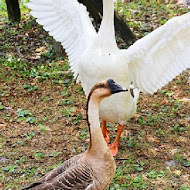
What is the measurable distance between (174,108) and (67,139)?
6.03 feet

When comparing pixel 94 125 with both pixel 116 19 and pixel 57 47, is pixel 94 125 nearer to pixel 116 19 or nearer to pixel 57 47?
pixel 116 19

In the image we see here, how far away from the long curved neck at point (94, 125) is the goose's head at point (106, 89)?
6cm

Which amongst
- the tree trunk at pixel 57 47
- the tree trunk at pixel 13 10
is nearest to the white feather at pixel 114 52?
the tree trunk at pixel 57 47

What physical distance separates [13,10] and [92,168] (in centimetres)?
619

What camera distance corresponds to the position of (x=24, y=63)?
775 cm

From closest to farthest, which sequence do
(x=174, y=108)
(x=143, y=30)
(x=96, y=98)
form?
1. (x=96, y=98)
2. (x=174, y=108)
3. (x=143, y=30)

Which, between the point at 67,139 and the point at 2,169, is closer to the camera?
the point at 2,169

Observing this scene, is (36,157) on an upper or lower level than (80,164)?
lower

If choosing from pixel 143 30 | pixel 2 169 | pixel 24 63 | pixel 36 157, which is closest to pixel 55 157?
pixel 36 157

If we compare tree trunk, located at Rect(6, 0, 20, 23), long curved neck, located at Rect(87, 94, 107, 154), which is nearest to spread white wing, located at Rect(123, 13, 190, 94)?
long curved neck, located at Rect(87, 94, 107, 154)

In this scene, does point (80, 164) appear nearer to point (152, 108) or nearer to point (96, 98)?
point (96, 98)

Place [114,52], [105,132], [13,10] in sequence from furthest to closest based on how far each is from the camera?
[13,10] < [105,132] < [114,52]

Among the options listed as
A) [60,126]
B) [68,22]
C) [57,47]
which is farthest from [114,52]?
[57,47]

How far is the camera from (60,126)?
5.93 m
